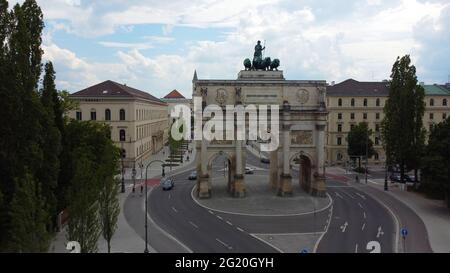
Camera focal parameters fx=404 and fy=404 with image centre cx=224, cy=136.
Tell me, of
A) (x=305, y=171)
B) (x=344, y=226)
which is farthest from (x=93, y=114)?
(x=344, y=226)

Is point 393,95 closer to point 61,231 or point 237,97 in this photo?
point 237,97

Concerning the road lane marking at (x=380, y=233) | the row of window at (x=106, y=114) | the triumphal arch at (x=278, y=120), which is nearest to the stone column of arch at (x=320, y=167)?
the triumphal arch at (x=278, y=120)

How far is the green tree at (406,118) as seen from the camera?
5403 centimetres

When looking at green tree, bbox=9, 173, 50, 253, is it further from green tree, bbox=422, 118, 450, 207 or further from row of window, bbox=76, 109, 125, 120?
row of window, bbox=76, 109, 125, 120

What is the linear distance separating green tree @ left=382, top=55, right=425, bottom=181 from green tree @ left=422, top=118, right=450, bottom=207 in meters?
9.18

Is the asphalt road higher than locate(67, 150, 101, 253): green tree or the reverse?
the reverse

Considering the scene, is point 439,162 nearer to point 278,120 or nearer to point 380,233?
point 380,233

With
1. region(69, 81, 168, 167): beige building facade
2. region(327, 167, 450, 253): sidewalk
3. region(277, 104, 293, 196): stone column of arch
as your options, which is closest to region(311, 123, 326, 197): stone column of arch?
region(277, 104, 293, 196): stone column of arch

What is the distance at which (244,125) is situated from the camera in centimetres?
4988

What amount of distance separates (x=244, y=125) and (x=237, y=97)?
3.57 metres

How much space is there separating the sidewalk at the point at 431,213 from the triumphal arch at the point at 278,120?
1048 cm

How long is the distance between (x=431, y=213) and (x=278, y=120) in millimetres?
19838

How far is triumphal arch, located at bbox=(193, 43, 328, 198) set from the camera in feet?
164
